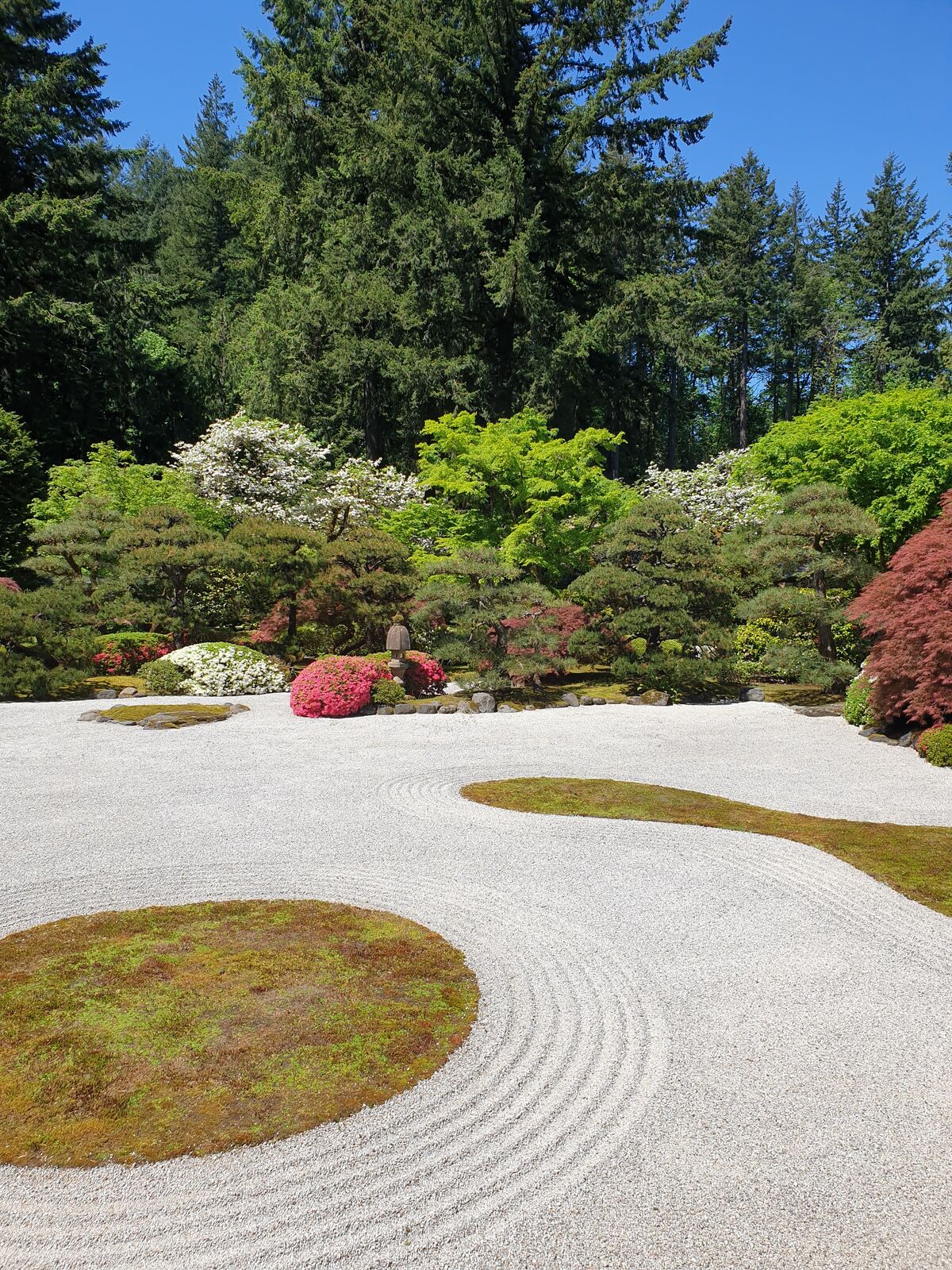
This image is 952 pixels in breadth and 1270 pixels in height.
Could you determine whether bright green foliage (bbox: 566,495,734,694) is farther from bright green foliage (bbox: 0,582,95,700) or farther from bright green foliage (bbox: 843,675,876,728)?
bright green foliage (bbox: 0,582,95,700)

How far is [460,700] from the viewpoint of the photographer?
50.3 ft

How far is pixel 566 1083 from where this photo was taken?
368 cm

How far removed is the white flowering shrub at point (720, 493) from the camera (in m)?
22.4

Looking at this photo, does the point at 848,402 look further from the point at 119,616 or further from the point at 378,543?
the point at 119,616

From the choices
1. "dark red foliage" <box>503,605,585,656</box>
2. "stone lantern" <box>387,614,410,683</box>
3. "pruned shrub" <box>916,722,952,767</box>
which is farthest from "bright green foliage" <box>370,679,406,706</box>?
"pruned shrub" <box>916,722,952,767</box>

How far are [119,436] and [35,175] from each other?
29.8 ft

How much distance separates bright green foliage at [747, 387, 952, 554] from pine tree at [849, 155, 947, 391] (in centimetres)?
1904

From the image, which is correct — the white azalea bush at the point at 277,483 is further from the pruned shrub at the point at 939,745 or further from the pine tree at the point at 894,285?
the pine tree at the point at 894,285

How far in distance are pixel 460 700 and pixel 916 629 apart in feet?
24.6

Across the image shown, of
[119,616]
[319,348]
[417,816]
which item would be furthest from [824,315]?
[417,816]

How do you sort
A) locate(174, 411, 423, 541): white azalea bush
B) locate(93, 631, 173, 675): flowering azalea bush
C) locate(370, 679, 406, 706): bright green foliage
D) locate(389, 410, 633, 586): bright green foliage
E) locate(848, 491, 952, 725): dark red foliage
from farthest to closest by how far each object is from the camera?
locate(174, 411, 423, 541): white azalea bush
locate(389, 410, 633, 586): bright green foliage
locate(93, 631, 173, 675): flowering azalea bush
locate(370, 679, 406, 706): bright green foliage
locate(848, 491, 952, 725): dark red foliage

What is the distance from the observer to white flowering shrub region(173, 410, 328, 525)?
75.6ft

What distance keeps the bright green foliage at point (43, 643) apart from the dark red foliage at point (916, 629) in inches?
522

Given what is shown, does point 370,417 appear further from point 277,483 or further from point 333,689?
point 333,689
